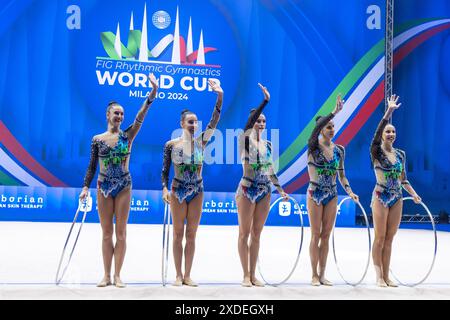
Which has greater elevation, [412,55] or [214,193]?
[412,55]

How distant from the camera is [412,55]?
55.0ft

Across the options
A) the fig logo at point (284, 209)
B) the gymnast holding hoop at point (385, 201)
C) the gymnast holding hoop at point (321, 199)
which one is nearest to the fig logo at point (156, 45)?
the fig logo at point (284, 209)

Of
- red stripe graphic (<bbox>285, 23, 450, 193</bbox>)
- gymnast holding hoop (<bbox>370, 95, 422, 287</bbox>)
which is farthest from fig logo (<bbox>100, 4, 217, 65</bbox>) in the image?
gymnast holding hoop (<bbox>370, 95, 422, 287</bbox>)

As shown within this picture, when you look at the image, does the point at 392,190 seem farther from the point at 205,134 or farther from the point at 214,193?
the point at 214,193

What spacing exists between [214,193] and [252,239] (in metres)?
8.76

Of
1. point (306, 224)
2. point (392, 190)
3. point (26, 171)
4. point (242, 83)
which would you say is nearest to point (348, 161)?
point (306, 224)

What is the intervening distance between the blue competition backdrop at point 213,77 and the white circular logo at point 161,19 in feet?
0.16

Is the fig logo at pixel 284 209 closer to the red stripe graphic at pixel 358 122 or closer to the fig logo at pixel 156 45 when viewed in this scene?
the red stripe graphic at pixel 358 122

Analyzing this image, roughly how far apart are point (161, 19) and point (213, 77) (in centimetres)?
194

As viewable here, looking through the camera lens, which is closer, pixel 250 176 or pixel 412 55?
pixel 250 176

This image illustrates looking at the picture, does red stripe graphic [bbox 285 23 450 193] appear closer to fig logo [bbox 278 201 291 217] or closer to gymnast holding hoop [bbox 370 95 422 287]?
fig logo [bbox 278 201 291 217]

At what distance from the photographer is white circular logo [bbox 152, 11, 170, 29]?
15344 mm

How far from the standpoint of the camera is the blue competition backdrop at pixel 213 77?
14.9 m

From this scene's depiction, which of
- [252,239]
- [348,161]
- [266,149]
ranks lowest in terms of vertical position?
[252,239]
